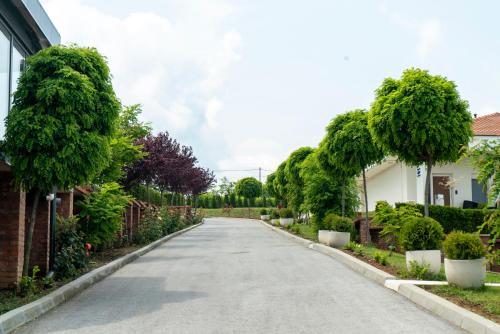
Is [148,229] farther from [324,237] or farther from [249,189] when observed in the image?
[249,189]

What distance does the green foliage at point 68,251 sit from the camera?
12.5 meters

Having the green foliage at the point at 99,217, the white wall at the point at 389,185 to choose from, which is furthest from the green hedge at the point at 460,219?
the green foliage at the point at 99,217

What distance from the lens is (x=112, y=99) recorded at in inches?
433

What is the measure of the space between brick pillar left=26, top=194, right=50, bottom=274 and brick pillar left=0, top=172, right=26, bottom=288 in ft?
4.65

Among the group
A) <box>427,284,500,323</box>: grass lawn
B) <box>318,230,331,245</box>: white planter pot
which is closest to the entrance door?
<box>318,230,331,245</box>: white planter pot

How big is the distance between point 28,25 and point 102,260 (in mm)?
6972

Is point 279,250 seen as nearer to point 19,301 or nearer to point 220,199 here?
point 19,301

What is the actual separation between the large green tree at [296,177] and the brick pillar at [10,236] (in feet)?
89.1

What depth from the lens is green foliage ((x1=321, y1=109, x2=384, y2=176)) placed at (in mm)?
20969

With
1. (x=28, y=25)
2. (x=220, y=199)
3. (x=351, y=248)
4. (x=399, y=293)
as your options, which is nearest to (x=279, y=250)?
(x=351, y=248)

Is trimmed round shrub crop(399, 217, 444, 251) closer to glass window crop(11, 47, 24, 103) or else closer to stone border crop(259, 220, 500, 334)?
stone border crop(259, 220, 500, 334)

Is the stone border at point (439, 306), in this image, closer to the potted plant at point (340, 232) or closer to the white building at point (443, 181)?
the potted plant at point (340, 232)

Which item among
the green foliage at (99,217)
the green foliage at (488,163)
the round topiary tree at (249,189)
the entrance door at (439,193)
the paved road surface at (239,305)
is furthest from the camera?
the round topiary tree at (249,189)

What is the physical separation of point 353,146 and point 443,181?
1133 cm
